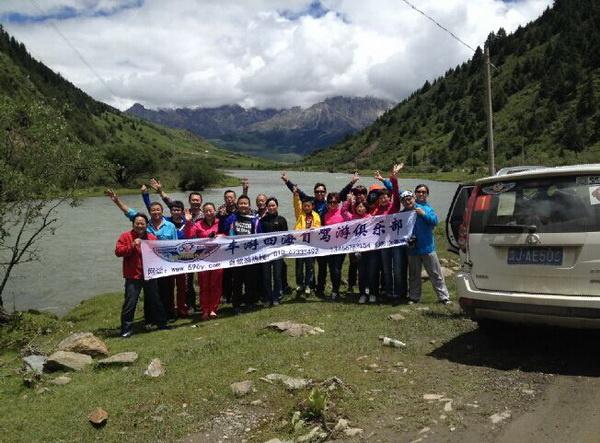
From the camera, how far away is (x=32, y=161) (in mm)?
15977

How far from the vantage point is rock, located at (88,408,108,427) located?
19.9 ft

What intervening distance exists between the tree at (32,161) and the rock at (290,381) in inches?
439

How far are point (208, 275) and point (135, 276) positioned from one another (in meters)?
1.71

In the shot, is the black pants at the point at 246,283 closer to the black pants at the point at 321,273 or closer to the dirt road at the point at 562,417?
the black pants at the point at 321,273

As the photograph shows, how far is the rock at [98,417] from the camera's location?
607 centimetres

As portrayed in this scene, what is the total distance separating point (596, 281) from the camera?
606 centimetres

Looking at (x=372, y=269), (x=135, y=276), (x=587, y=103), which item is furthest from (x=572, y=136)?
(x=135, y=276)

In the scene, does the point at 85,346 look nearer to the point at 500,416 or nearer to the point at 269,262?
the point at 269,262

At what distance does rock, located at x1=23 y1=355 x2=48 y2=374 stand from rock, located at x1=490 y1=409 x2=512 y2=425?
21.9 feet

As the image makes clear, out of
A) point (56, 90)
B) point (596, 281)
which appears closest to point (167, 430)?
point (596, 281)

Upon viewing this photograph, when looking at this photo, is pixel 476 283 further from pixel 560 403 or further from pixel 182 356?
pixel 182 356

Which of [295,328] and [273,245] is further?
[273,245]

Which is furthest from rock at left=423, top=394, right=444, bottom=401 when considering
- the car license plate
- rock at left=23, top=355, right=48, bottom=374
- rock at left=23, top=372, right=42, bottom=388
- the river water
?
Answer: the river water

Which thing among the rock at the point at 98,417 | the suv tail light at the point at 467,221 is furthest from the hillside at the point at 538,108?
the rock at the point at 98,417
